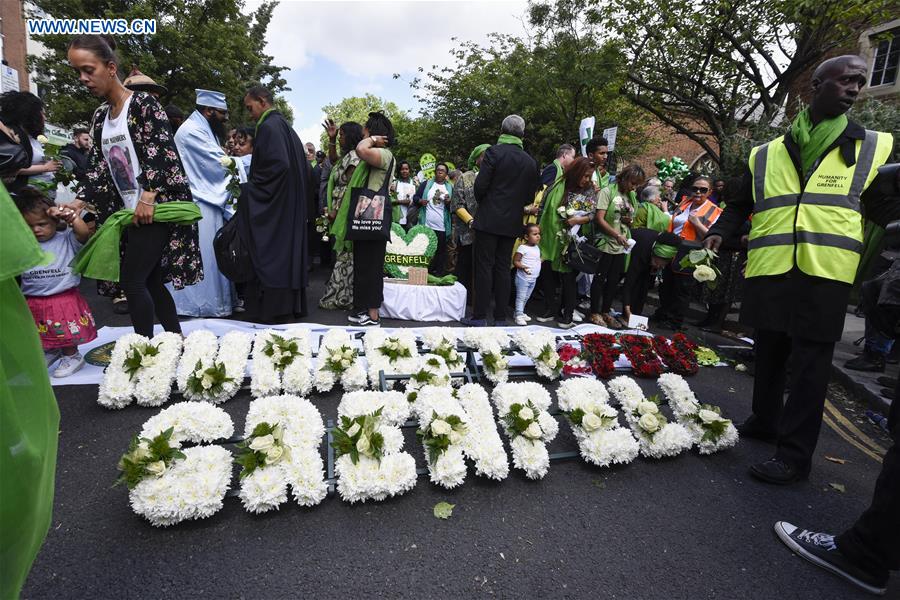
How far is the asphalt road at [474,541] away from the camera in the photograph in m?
1.82

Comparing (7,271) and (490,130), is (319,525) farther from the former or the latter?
(490,130)

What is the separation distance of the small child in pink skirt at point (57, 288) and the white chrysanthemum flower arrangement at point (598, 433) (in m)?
3.64

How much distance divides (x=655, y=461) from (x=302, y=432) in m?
2.11

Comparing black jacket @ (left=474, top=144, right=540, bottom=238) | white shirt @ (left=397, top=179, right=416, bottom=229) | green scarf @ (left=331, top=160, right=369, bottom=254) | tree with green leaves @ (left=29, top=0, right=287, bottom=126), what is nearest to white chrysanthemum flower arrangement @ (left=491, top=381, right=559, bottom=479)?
black jacket @ (left=474, top=144, right=540, bottom=238)

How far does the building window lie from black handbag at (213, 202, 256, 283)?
18688 mm

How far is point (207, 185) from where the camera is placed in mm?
4891

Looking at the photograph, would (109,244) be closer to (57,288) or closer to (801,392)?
(57,288)

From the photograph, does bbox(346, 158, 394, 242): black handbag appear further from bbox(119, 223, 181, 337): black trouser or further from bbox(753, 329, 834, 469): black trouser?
bbox(753, 329, 834, 469): black trouser

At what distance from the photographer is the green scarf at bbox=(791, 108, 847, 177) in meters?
2.44

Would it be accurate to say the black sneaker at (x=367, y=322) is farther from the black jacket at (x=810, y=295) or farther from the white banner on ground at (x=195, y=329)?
the black jacket at (x=810, y=295)

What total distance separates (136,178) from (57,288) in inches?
40.0

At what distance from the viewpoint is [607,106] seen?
16.3m

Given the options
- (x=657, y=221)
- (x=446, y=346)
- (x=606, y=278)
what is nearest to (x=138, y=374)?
(x=446, y=346)

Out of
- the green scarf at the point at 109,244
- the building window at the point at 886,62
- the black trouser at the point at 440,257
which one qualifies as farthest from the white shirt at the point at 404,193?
the building window at the point at 886,62
